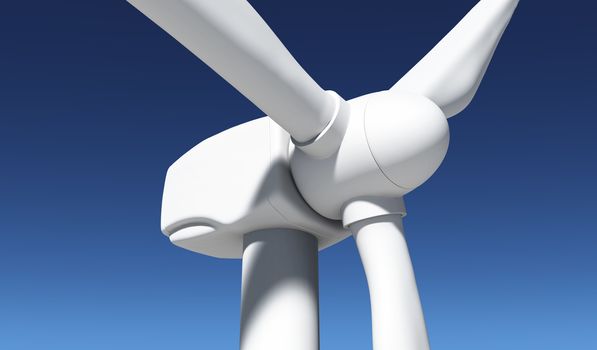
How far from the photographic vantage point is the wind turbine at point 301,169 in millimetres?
1281

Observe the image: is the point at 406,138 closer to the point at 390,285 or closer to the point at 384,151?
the point at 384,151

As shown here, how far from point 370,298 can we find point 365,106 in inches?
21.0

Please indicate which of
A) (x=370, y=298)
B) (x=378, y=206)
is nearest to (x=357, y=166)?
(x=378, y=206)

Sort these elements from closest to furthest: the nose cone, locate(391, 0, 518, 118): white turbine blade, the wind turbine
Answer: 1. the wind turbine
2. the nose cone
3. locate(391, 0, 518, 118): white turbine blade

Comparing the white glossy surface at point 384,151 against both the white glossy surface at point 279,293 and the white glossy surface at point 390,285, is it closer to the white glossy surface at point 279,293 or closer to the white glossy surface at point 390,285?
the white glossy surface at point 390,285

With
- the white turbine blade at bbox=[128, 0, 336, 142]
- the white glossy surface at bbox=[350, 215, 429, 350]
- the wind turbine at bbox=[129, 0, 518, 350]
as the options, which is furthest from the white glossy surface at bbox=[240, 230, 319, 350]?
the white turbine blade at bbox=[128, 0, 336, 142]

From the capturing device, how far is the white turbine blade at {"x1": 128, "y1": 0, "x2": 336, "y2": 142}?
113 centimetres

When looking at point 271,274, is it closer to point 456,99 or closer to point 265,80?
point 265,80

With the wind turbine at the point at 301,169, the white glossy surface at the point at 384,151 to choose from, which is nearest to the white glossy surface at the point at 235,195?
the wind turbine at the point at 301,169

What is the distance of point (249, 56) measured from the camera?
125cm

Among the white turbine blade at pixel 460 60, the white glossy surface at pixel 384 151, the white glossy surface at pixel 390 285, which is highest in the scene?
the white turbine blade at pixel 460 60

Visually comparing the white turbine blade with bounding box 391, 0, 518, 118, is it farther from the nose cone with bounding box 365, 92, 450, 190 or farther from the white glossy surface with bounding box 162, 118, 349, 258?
the white glossy surface with bounding box 162, 118, 349, 258

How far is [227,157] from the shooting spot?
5.90 feet

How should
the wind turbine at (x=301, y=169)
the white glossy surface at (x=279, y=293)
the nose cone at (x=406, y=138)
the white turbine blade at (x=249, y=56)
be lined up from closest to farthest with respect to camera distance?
the white turbine blade at (x=249, y=56) < the wind turbine at (x=301, y=169) < the nose cone at (x=406, y=138) < the white glossy surface at (x=279, y=293)
